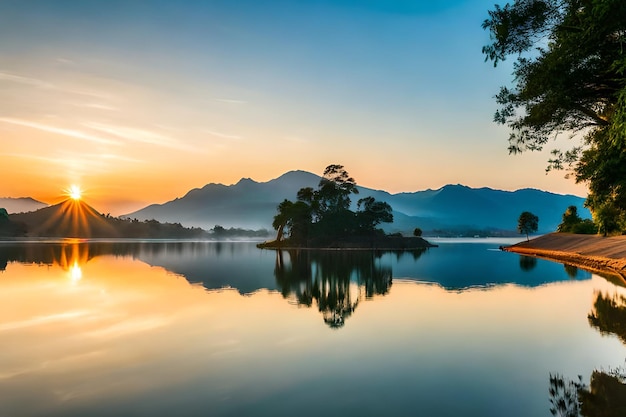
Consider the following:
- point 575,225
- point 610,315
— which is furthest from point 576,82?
point 575,225

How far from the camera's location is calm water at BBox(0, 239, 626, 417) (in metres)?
10.4

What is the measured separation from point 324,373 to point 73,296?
2221cm

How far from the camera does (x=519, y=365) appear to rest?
44.4ft

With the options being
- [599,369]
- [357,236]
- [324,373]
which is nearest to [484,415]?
[324,373]

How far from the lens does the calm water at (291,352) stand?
1038 cm

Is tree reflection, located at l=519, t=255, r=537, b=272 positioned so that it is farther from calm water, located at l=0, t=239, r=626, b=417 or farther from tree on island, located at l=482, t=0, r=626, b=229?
tree on island, located at l=482, t=0, r=626, b=229

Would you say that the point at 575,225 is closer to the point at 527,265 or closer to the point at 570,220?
the point at 570,220

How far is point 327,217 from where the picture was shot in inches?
5202

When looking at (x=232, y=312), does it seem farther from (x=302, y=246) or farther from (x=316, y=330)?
(x=302, y=246)

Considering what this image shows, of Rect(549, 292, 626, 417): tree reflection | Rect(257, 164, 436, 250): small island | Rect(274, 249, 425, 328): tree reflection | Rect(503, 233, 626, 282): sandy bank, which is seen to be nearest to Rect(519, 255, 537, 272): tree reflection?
Rect(503, 233, 626, 282): sandy bank

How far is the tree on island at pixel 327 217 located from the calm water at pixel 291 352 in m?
99.7

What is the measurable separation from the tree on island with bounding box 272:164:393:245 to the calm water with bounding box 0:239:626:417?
99698mm

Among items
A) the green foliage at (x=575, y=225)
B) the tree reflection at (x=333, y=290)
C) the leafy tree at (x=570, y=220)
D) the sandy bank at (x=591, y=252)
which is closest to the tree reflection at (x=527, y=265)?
the sandy bank at (x=591, y=252)

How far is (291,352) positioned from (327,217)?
117m
